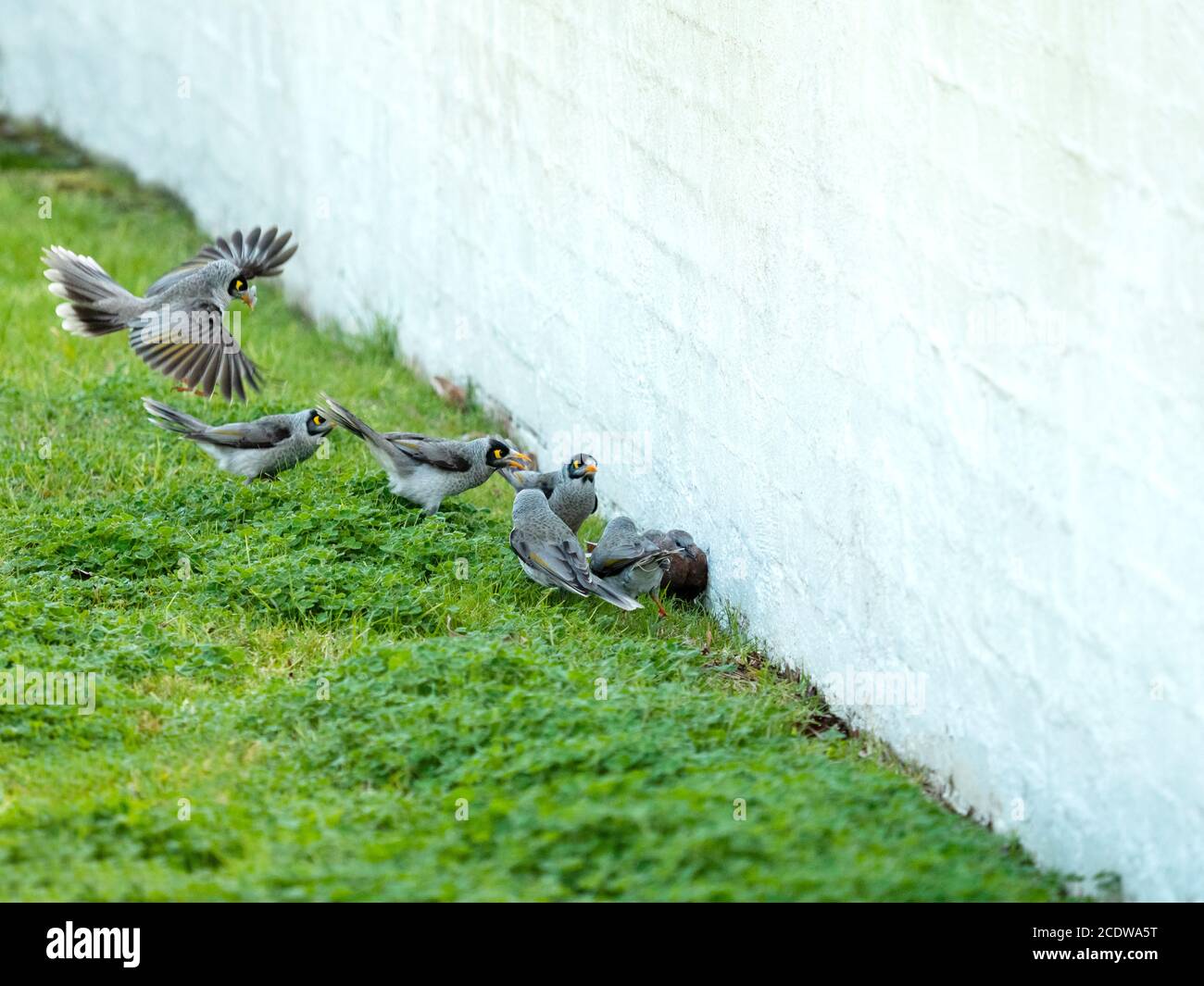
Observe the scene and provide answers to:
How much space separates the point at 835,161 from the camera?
5988mm

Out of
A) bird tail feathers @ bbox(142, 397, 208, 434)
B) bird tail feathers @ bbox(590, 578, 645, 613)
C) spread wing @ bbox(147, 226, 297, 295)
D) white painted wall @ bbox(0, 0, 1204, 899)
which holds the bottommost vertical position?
bird tail feathers @ bbox(142, 397, 208, 434)

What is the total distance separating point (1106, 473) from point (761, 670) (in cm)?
237

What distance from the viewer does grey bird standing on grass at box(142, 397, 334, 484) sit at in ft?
26.8

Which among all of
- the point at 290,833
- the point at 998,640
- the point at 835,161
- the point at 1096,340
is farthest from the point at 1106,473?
the point at 290,833

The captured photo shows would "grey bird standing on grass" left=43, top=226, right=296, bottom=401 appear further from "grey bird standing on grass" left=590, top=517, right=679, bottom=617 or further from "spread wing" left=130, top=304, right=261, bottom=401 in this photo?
"grey bird standing on grass" left=590, top=517, right=679, bottom=617

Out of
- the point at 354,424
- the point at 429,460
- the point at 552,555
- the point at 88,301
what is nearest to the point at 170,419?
the point at 88,301

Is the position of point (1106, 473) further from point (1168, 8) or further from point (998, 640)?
point (1168, 8)

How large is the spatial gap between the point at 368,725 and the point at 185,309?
395cm

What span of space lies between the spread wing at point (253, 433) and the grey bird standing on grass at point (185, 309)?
28 cm

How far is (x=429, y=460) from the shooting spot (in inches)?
311

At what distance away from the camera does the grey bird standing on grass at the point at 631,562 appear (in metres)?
7.02

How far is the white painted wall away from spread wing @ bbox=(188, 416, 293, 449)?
1642 millimetres

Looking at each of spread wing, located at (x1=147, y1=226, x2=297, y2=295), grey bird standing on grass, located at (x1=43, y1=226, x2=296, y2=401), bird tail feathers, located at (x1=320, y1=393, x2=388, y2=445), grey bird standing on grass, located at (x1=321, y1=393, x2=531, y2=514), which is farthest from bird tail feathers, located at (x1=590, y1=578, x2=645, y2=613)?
spread wing, located at (x1=147, y1=226, x2=297, y2=295)

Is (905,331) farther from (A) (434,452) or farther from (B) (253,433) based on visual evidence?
(B) (253,433)
